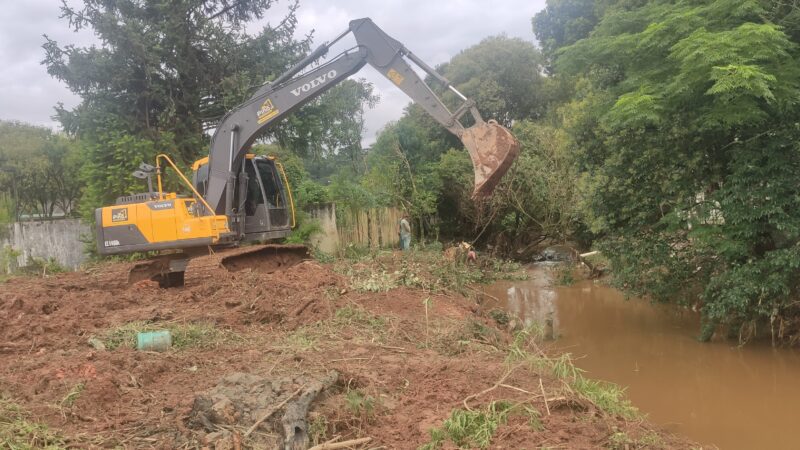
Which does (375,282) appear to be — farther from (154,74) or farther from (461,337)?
(154,74)

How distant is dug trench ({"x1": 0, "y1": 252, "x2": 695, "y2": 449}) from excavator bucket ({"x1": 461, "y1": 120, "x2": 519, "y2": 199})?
1.79 m

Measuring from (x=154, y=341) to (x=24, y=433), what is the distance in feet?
7.25

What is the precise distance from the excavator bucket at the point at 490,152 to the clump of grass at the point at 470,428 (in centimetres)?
376

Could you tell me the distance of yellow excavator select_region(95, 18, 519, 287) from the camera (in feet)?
30.3

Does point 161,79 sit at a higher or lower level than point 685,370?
higher

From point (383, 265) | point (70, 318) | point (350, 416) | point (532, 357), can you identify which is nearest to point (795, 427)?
point (532, 357)

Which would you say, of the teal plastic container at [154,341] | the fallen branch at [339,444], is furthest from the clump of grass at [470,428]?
the teal plastic container at [154,341]

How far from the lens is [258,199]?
1078cm

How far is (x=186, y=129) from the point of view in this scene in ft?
52.1

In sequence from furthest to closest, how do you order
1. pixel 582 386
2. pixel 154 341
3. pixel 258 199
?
pixel 258 199, pixel 154 341, pixel 582 386

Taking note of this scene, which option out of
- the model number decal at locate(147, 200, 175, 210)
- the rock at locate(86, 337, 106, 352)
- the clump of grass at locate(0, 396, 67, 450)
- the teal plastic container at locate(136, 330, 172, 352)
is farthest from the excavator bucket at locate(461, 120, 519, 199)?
the clump of grass at locate(0, 396, 67, 450)

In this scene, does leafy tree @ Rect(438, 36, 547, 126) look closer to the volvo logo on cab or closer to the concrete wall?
the concrete wall

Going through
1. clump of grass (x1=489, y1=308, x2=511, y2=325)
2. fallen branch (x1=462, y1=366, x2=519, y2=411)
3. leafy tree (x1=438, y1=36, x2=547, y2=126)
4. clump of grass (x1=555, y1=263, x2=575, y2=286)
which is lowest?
clump of grass (x1=555, y1=263, x2=575, y2=286)

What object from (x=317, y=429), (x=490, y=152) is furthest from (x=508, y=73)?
(x=317, y=429)
